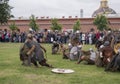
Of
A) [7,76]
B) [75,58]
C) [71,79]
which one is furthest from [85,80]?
[75,58]

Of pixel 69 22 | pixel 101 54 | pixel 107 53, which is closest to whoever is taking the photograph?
pixel 107 53

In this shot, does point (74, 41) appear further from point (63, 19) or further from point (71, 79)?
point (63, 19)

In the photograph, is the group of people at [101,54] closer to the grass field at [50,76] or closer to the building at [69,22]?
the grass field at [50,76]

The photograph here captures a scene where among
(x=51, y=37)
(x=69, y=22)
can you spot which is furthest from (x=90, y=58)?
(x=69, y=22)

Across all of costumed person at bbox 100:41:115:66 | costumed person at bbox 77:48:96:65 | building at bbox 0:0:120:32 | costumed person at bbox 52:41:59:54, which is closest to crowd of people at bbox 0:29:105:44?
costumed person at bbox 52:41:59:54

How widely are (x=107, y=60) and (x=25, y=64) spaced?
3317mm

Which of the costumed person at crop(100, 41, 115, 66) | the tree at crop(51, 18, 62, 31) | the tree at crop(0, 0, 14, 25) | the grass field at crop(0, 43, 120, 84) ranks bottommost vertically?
the tree at crop(51, 18, 62, 31)

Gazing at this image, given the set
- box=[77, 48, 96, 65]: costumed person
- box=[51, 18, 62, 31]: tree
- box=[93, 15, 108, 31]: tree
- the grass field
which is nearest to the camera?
the grass field

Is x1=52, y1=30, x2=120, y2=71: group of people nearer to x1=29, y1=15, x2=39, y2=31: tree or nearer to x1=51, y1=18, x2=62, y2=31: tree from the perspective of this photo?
x1=51, y1=18, x2=62, y2=31: tree

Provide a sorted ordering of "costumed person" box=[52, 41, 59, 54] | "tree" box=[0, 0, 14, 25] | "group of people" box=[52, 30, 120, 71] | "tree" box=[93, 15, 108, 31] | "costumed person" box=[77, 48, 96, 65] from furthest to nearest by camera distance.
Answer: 1. "tree" box=[93, 15, 108, 31]
2. "tree" box=[0, 0, 14, 25]
3. "costumed person" box=[52, 41, 59, 54]
4. "costumed person" box=[77, 48, 96, 65]
5. "group of people" box=[52, 30, 120, 71]

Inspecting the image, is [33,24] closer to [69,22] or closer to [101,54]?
[69,22]

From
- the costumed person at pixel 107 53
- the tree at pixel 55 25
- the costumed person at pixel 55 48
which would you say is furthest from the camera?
the tree at pixel 55 25

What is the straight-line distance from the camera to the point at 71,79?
11844mm

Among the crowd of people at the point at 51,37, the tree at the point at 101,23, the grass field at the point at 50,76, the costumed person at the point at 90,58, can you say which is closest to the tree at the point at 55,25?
the tree at the point at 101,23
